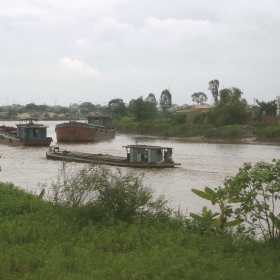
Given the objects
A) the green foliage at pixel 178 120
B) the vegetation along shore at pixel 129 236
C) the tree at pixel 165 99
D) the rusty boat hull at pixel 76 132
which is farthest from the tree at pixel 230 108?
the tree at pixel 165 99

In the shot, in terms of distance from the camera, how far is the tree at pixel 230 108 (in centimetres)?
4819

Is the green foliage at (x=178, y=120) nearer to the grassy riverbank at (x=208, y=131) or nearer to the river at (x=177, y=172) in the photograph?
the grassy riverbank at (x=208, y=131)

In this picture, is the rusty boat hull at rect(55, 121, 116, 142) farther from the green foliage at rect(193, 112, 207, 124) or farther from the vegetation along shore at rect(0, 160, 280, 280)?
the vegetation along shore at rect(0, 160, 280, 280)

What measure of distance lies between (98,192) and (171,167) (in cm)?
1382

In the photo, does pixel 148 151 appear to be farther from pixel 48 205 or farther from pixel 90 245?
pixel 90 245

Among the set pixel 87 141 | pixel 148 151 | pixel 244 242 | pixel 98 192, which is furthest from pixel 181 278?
pixel 87 141

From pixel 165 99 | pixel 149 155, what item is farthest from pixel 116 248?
pixel 165 99

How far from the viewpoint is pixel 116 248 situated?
22.2 feet

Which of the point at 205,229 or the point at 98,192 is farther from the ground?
the point at 98,192

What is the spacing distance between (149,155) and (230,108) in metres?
28.5

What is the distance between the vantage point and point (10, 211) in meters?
8.82

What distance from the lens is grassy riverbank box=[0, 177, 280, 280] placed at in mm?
5453

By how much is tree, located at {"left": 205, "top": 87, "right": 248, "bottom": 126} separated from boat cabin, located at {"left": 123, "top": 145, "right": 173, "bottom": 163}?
26.6m

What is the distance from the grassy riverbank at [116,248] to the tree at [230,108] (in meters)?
40.4
